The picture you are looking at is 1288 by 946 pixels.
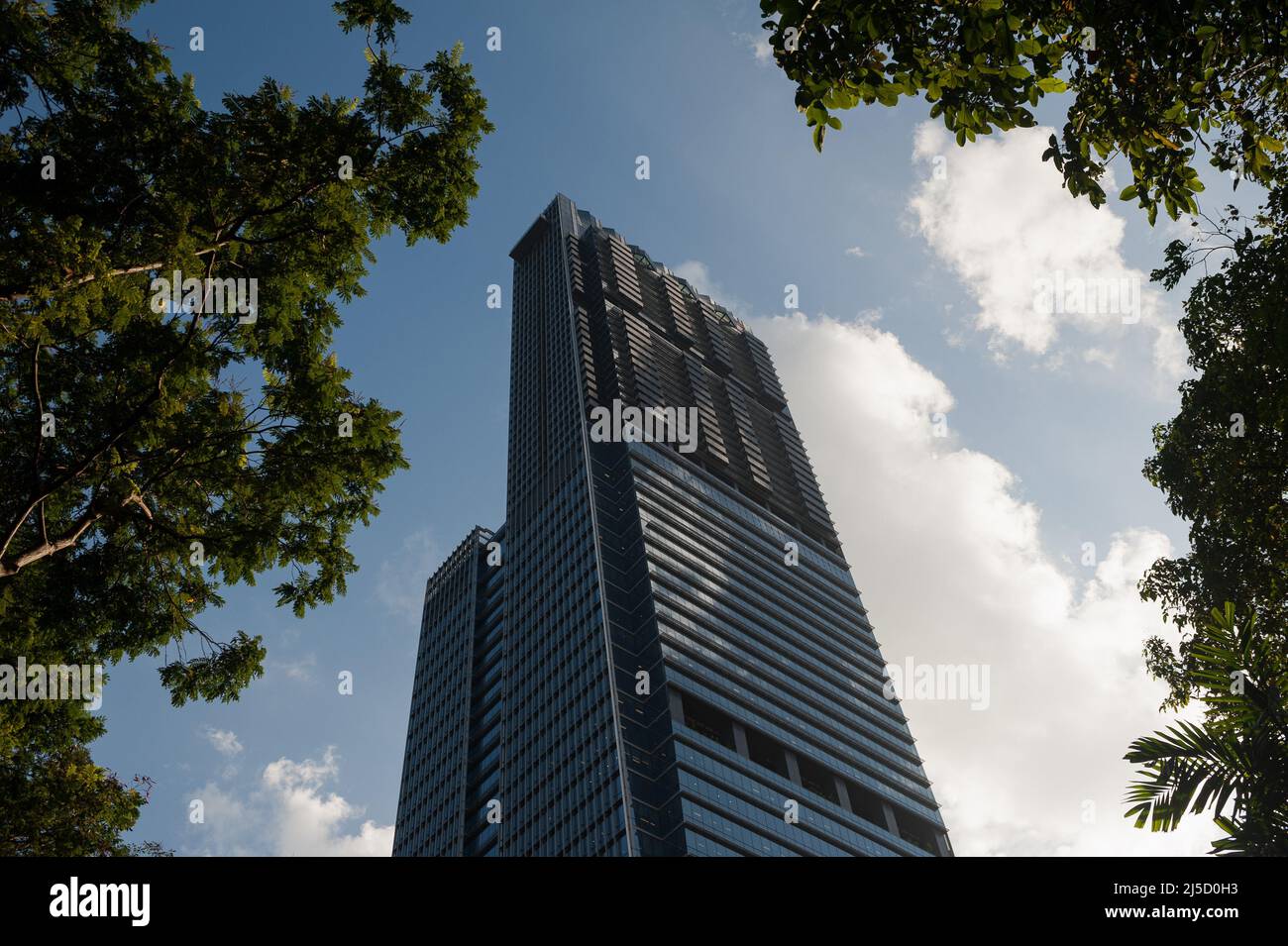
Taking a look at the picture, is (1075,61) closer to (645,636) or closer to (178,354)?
(178,354)

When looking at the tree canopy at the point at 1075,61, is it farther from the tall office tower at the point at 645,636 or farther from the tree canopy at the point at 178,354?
the tall office tower at the point at 645,636

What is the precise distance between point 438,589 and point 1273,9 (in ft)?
423

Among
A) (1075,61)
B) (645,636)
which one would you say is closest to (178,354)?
(1075,61)

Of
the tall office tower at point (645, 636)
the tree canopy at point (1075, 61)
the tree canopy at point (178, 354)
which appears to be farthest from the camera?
the tall office tower at point (645, 636)

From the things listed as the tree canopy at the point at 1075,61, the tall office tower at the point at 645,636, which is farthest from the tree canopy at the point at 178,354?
the tall office tower at the point at 645,636

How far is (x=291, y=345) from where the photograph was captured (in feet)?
47.7

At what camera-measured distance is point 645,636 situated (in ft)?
288

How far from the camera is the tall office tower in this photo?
79.2 m

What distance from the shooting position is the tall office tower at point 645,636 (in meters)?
79.2

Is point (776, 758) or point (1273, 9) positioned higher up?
point (776, 758)
